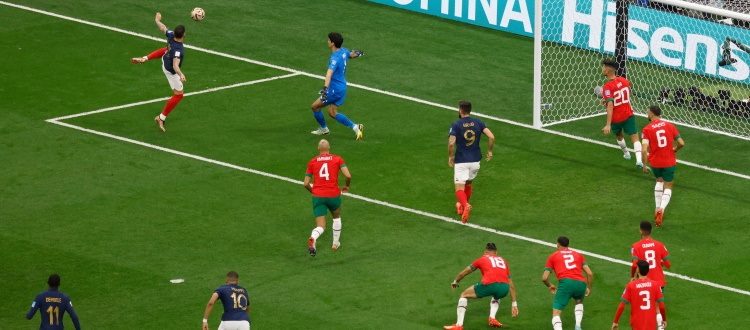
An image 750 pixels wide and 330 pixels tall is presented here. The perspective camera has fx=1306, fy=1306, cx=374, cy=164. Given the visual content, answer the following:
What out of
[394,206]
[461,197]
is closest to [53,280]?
[394,206]

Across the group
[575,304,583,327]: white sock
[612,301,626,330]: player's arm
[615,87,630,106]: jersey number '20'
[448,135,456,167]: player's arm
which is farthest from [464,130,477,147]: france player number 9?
[612,301,626,330]: player's arm

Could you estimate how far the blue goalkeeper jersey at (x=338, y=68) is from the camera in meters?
25.6

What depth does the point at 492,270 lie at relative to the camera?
1864cm

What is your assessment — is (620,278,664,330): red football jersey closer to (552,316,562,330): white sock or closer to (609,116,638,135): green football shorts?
(552,316,562,330): white sock

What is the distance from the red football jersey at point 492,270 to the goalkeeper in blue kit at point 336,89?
24.6ft

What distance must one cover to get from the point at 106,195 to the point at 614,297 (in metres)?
9.24

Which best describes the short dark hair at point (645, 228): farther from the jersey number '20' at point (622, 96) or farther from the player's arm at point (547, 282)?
the jersey number '20' at point (622, 96)

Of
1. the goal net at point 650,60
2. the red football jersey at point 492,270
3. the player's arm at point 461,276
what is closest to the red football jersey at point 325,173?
the player's arm at point 461,276

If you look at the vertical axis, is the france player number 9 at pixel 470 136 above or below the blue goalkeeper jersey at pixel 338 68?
below

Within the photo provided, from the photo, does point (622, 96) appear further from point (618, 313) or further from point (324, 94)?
point (618, 313)

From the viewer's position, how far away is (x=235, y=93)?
2891 centimetres

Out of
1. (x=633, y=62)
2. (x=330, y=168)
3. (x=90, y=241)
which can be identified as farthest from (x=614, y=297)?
Result: (x=633, y=62)

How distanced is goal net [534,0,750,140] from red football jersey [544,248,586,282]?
30.0ft

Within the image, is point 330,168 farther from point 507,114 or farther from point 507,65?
point 507,65
